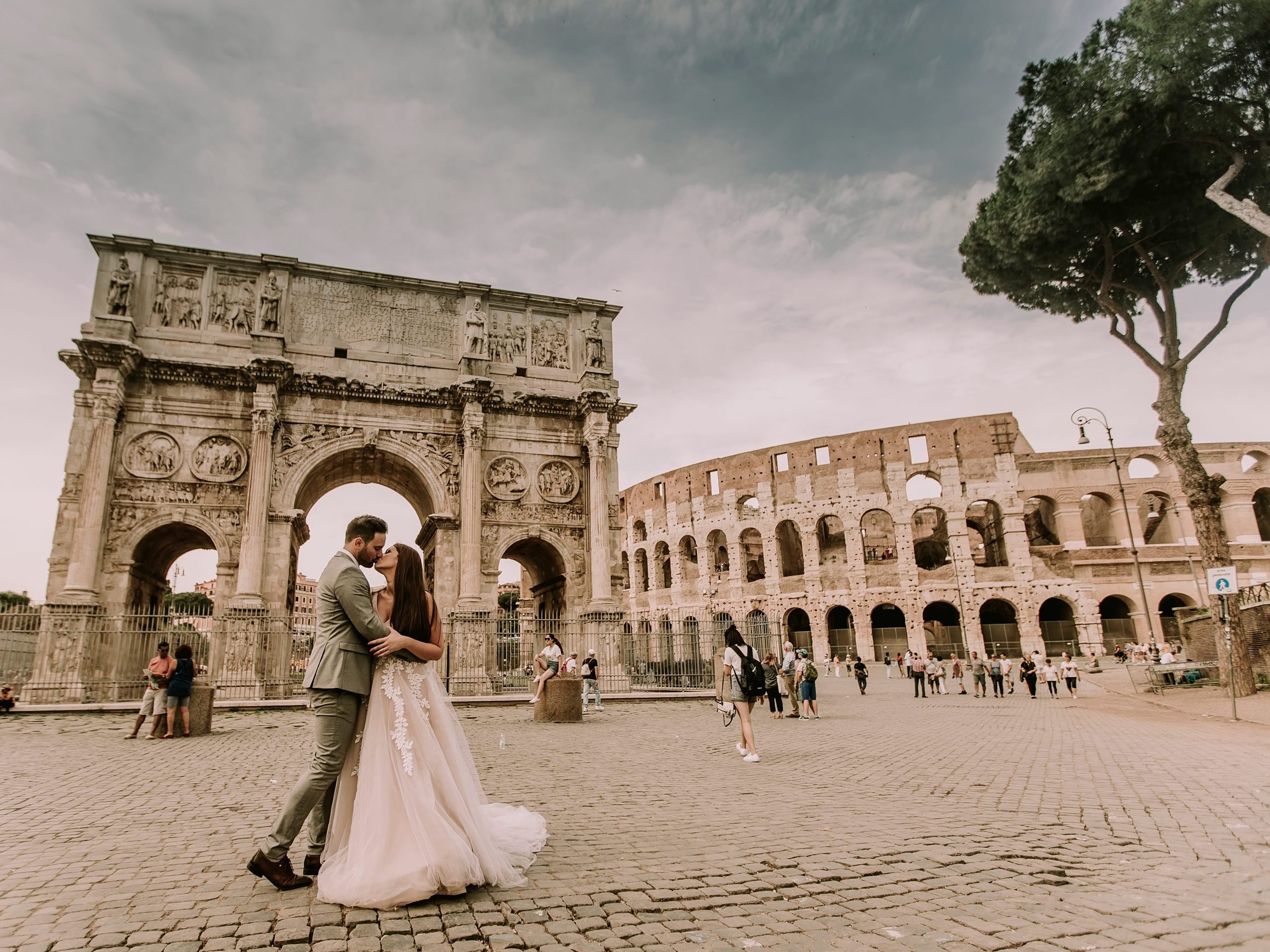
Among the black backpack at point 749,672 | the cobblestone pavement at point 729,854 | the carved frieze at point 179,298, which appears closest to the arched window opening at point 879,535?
the cobblestone pavement at point 729,854

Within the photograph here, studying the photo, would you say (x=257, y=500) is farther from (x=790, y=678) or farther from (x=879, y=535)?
(x=879, y=535)

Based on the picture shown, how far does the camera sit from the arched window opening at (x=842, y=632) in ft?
125

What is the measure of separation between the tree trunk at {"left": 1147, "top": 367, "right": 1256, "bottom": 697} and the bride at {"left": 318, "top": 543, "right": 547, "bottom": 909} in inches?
651

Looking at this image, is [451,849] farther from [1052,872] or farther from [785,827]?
[1052,872]

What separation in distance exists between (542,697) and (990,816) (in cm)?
881

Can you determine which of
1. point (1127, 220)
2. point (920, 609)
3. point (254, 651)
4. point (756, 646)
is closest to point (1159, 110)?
point (1127, 220)

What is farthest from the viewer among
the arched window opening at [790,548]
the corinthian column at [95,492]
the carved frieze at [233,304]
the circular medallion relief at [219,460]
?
the arched window opening at [790,548]

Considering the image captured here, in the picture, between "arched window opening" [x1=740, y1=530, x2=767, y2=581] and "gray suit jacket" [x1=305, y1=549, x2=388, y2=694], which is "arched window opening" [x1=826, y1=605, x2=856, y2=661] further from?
"gray suit jacket" [x1=305, y1=549, x2=388, y2=694]

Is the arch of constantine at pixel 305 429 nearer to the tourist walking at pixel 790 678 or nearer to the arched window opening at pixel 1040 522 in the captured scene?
the tourist walking at pixel 790 678

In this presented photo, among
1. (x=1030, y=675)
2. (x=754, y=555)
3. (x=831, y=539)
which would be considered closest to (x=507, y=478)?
(x=1030, y=675)

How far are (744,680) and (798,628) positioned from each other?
112 feet

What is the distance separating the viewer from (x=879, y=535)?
141ft

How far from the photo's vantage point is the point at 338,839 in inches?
140

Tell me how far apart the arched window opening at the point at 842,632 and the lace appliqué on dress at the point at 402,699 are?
36531 mm
